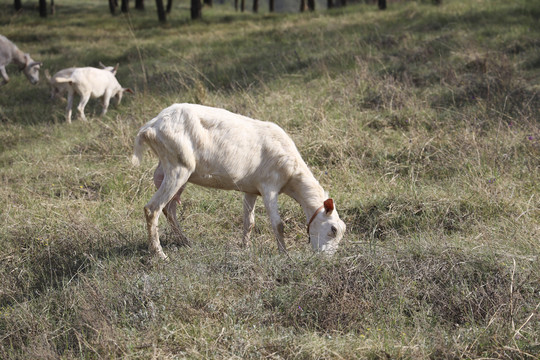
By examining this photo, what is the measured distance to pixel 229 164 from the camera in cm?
505

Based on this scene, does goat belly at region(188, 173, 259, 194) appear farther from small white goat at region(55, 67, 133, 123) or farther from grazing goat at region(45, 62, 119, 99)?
grazing goat at region(45, 62, 119, 99)

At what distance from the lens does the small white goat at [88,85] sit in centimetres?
1030

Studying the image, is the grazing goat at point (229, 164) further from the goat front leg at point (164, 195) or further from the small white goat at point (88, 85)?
the small white goat at point (88, 85)

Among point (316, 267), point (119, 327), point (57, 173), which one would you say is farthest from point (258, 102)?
point (119, 327)

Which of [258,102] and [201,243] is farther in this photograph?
[258,102]

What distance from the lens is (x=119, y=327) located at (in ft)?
12.6

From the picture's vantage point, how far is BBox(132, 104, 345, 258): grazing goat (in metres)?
4.92

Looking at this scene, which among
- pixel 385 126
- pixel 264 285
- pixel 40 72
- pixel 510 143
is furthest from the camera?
pixel 40 72

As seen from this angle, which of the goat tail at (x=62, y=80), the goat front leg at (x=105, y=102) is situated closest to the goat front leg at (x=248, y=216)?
the goat front leg at (x=105, y=102)

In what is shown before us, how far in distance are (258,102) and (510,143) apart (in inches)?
153

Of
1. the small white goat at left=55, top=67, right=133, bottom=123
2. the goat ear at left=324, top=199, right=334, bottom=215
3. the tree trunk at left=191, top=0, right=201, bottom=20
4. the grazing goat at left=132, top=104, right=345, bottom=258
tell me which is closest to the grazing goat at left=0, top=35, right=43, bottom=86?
the small white goat at left=55, top=67, right=133, bottom=123

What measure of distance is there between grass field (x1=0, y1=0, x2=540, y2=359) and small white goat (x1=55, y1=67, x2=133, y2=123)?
1.14 feet

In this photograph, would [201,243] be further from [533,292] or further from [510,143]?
[510,143]

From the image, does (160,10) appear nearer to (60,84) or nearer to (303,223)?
(60,84)
